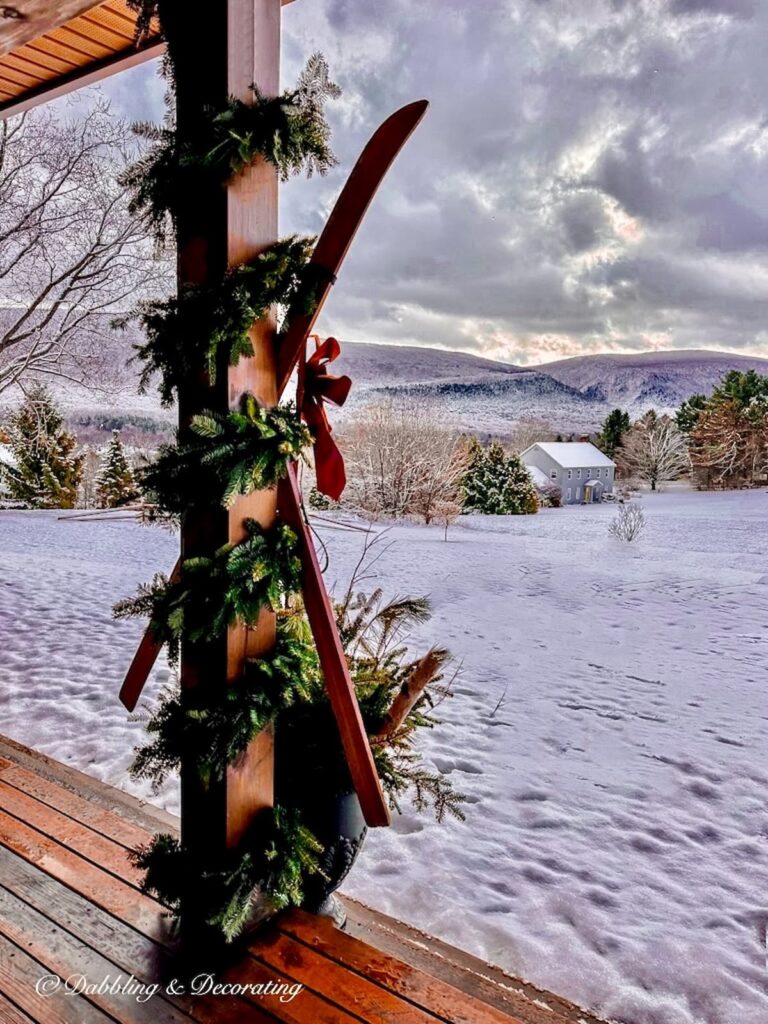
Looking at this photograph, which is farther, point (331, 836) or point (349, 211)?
point (331, 836)

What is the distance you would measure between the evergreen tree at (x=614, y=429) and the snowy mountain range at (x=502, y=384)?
56 millimetres

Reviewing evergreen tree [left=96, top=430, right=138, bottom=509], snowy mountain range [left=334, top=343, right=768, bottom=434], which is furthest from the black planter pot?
evergreen tree [left=96, top=430, right=138, bottom=509]

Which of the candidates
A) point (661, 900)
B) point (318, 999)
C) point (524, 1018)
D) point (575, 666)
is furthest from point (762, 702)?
point (318, 999)

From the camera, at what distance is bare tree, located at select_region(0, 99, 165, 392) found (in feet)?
13.9

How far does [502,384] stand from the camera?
456cm

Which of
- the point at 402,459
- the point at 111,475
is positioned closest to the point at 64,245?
the point at 111,475

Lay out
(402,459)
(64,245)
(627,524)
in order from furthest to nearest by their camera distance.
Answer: (402,459)
(627,524)
(64,245)

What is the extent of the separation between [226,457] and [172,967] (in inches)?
29.6

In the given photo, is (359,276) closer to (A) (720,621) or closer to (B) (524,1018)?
(A) (720,621)

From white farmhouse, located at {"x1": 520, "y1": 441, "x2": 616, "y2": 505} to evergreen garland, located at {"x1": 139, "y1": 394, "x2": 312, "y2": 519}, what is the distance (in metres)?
4.04

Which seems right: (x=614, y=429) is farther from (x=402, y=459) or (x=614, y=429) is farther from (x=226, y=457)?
(x=226, y=457)

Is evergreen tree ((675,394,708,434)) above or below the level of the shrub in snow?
above

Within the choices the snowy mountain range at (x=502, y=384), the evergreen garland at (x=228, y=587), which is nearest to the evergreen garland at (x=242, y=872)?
the evergreen garland at (x=228, y=587)

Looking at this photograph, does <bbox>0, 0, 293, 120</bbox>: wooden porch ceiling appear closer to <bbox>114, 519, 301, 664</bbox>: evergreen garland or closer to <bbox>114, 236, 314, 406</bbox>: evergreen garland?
<bbox>114, 236, 314, 406</bbox>: evergreen garland
